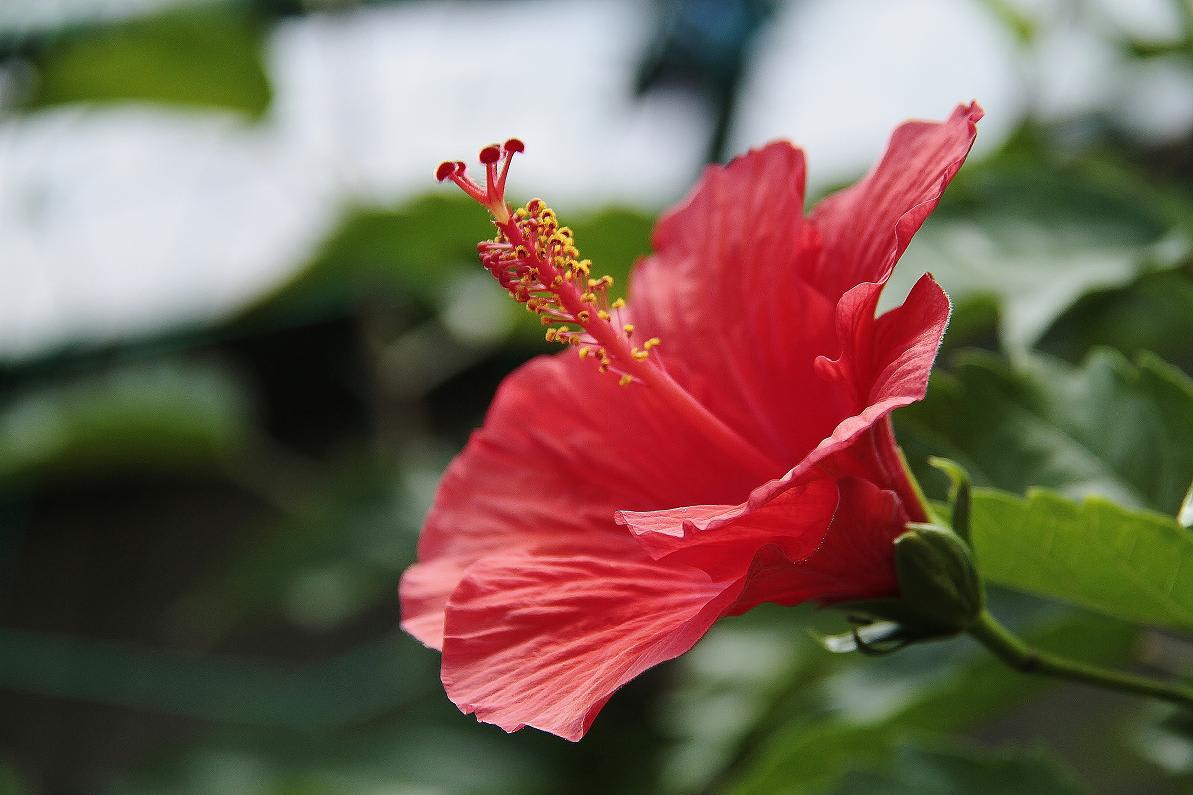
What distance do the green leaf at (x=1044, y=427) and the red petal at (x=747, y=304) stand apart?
90 mm

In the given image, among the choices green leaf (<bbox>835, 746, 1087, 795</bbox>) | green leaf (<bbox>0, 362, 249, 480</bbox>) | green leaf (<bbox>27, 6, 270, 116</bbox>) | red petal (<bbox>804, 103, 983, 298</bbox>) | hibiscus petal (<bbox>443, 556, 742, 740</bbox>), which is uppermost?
green leaf (<bbox>27, 6, 270, 116</bbox>)

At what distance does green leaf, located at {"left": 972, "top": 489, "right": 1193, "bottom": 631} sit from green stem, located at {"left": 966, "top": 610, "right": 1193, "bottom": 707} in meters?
0.04

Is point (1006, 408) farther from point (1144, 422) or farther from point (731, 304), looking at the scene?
point (731, 304)

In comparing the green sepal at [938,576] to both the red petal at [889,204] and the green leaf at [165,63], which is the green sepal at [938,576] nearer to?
the red petal at [889,204]

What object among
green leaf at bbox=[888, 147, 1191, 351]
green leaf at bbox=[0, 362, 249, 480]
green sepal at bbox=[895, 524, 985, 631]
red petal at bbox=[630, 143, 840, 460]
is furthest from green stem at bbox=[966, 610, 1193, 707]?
green leaf at bbox=[0, 362, 249, 480]

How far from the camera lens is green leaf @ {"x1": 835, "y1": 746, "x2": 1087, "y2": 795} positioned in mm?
706

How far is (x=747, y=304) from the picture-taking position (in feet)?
2.13

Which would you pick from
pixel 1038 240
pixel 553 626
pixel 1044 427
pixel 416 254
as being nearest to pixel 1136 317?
pixel 1038 240

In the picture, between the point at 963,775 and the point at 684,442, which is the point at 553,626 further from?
the point at 963,775

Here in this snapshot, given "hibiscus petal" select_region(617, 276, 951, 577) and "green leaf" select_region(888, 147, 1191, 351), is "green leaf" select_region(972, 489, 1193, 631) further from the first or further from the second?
"green leaf" select_region(888, 147, 1191, 351)

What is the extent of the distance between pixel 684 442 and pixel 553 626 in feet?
0.47

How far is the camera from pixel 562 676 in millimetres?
503

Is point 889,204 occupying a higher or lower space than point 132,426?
higher

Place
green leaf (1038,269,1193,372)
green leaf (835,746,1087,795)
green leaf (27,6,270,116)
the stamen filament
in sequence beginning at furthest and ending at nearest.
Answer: green leaf (27,6,270,116) → green leaf (1038,269,1193,372) → green leaf (835,746,1087,795) → the stamen filament
